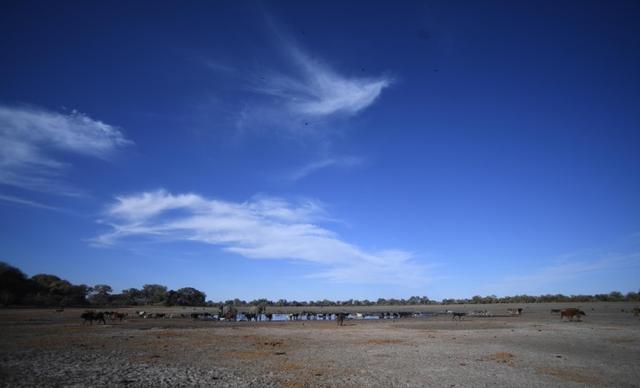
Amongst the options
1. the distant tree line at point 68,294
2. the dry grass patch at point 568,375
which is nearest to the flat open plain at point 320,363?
the dry grass patch at point 568,375

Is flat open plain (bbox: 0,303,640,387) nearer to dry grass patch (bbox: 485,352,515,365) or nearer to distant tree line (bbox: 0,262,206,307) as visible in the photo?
dry grass patch (bbox: 485,352,515,365)

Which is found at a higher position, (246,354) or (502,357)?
(502,357)

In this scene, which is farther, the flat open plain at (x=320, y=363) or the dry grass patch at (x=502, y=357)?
the dry grass patch at (x=502, y=357)

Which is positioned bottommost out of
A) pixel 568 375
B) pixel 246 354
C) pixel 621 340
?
pixel 246 354

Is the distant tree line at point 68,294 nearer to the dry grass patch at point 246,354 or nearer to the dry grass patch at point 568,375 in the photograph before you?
the dry grass patch at point 246,354

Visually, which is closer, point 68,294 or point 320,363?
point 320,363

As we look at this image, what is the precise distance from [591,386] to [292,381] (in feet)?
31.0

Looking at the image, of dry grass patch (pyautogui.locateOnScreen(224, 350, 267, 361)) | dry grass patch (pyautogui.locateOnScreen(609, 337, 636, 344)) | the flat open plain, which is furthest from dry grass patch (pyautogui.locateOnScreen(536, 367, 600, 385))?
dry grass patch (pyautogui.locateOnScreen(224, 350, 267, 361))

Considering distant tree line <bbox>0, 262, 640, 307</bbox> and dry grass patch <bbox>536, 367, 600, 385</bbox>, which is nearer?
dry grass patch <bbox>536, 367, 600, 385</bbox>

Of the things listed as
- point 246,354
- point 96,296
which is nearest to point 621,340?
point 246,354

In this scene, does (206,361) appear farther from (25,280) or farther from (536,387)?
(25,280)

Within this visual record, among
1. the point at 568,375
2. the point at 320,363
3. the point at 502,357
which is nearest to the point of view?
the point at 568,375

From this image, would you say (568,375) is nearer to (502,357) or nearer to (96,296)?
(502,357)

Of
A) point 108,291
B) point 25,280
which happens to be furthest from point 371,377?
point 108,291
